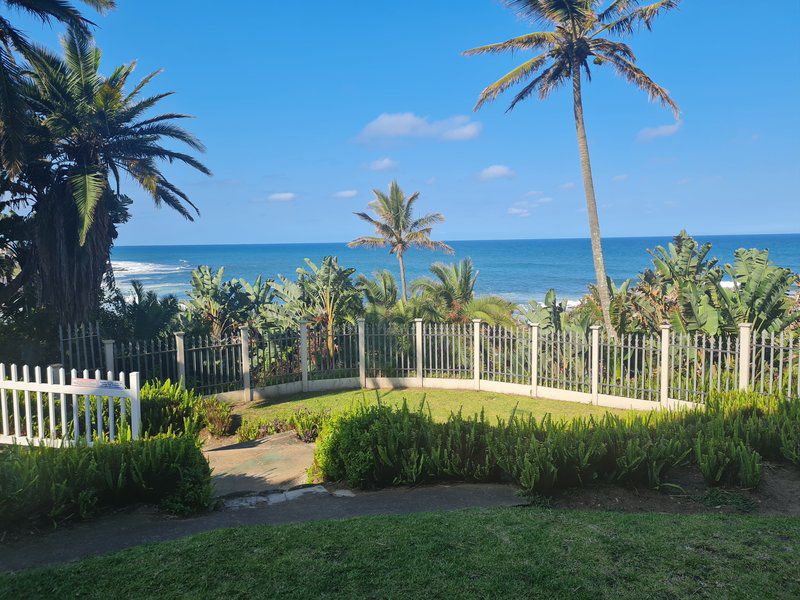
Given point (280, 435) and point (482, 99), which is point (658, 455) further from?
point (482, 99)

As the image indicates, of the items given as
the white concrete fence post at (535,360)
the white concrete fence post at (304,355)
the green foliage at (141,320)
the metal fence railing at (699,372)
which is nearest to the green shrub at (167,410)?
the white concrete fence post at (304,355)

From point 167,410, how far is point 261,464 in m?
2.75

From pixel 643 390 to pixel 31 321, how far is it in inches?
549

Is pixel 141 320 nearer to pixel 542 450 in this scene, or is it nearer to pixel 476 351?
pixel 476 351

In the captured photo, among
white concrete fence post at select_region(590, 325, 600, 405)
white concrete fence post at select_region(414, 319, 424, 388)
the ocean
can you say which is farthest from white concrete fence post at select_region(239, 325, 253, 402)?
the ocean

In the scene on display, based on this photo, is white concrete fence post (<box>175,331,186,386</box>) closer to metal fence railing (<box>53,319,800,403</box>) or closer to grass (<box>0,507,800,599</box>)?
metal fence railing (<box>53,319,800,403</box>)

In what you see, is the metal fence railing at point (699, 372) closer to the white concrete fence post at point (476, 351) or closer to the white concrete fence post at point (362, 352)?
the white concrete fence post at point (476, 351)

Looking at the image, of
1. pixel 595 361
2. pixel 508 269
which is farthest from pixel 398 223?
pixel 508 269

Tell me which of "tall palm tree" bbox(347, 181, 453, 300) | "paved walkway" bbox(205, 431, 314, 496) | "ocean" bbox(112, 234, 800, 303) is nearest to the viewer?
"paved walkway" bbox(205, 431, 314, 496)

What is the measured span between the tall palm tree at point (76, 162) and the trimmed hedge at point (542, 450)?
9518mm

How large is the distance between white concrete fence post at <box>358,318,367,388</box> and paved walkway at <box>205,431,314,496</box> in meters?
5.34

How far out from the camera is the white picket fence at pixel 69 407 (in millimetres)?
7074

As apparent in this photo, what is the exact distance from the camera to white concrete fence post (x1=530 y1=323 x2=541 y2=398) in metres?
13.5

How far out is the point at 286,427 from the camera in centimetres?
1031
